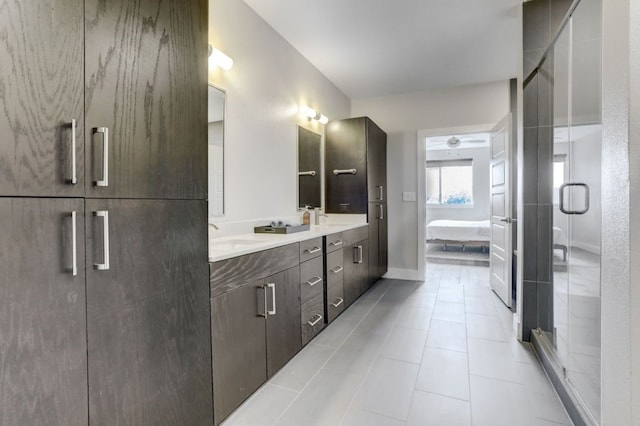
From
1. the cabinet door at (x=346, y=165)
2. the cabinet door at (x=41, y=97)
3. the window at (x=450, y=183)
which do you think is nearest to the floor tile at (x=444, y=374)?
the cabinet door at (x=346, y=165)

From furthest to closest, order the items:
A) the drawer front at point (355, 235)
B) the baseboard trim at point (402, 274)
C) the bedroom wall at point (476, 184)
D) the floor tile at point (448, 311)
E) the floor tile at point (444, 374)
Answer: the bedroom wall at point (476, 184) < the baseboard trim at point (402, 274) < the drawer front at point (355, 235) < the floor tile at point (448, 311) < the floor tile at point (444, 374)

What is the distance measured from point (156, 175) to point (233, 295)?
70cm

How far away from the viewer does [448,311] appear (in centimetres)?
321

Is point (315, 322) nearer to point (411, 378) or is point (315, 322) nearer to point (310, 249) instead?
point (310, 249)

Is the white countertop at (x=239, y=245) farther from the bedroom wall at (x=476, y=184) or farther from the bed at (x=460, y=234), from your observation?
the bedroom wall at (x=476, y=184)

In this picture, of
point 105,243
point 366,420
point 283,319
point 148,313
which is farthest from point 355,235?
point 105,243

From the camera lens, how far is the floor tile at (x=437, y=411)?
1586 millimetres

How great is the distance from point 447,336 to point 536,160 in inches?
60.0

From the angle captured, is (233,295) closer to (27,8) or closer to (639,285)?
(27,8)

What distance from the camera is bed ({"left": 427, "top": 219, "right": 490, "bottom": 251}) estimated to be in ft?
19.6

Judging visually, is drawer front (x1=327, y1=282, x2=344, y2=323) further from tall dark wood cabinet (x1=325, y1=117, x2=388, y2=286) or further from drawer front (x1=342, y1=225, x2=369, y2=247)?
tall dark wood cabinet (x1=325, y1=117, x2=388, y2=286)

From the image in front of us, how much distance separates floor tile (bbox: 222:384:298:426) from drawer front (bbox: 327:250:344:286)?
3.35 ft

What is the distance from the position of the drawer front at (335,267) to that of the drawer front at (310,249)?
0.71 feet

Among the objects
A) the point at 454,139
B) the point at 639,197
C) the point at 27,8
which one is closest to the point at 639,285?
the point at 639,197
